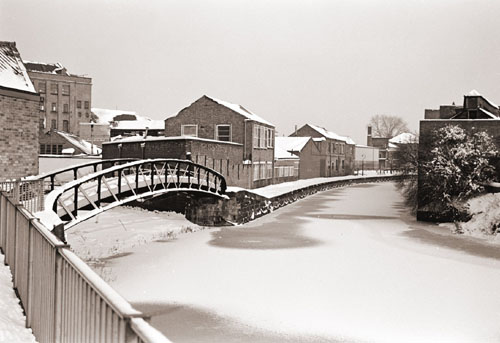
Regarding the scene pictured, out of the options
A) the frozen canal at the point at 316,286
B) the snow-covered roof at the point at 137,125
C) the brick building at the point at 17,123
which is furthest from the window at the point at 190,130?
the snow-covered roof at the point at 137,125

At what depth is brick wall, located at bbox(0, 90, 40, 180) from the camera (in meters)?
21.2

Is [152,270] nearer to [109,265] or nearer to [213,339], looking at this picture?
[109,265]

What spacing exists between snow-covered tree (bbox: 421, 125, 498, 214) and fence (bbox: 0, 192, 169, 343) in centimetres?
2347

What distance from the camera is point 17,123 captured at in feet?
71.9

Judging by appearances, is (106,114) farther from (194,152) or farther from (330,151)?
(194,152)

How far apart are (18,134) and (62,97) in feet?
145

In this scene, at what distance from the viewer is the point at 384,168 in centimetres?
10206

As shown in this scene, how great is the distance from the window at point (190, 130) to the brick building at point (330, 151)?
94.3 feet

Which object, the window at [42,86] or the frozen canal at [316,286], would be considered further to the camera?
the window at [42,86]

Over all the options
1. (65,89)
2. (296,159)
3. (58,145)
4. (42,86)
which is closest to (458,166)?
(296,159)

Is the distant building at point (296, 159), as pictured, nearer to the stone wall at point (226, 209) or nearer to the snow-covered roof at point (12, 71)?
the stone wall at point (226, 209)

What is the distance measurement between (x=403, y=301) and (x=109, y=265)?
866 cm

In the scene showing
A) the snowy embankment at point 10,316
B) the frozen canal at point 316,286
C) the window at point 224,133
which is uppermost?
the window at point 224,133

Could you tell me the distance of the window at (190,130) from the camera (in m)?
40.2
